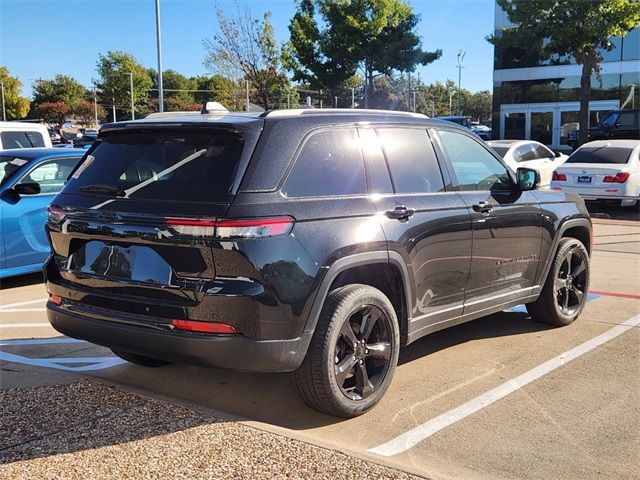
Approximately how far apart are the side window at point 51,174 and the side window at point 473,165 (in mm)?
5529

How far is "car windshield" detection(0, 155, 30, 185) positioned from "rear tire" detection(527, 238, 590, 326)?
6.26 metres

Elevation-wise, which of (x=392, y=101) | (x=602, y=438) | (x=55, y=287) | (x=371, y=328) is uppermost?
(x=392, y=101)

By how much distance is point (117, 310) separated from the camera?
3908 millimetres

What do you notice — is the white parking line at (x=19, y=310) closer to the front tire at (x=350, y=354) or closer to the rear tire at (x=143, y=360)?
the rear tire at (x=143, y=360)

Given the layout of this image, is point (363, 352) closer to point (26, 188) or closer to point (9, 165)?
point (26, 188)

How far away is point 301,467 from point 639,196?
13118mm

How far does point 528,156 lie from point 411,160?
13040 millimetres

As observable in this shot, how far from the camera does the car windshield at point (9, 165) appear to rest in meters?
8.27

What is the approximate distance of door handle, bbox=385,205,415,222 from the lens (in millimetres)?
4285

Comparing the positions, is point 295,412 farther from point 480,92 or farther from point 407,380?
point 480,92

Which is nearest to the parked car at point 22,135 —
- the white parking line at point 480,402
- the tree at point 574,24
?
the white parking line at point 480,402

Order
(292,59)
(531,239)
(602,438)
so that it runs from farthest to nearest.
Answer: (292,59) < (531,239) < (602,438)

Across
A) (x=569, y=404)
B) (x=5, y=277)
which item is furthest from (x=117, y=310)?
(x=5, y=277)

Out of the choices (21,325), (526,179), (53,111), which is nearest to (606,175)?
(526,179)
